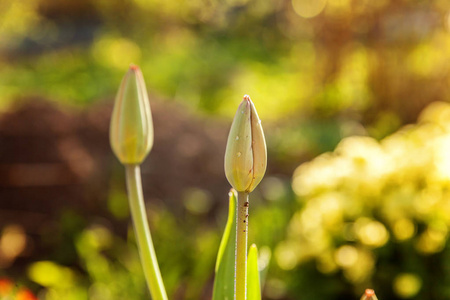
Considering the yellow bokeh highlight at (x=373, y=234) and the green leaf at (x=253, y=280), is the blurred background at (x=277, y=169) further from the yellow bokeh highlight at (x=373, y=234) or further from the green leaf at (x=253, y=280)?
the green leaf at (x=253, y=280)

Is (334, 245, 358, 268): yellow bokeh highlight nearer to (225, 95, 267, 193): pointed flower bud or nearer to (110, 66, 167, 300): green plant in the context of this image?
(110, 66, 167, 300): green plant

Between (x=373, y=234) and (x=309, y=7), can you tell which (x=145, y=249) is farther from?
(x=309, y=7)

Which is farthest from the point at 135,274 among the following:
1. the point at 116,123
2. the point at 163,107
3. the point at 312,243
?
the point at 163,107

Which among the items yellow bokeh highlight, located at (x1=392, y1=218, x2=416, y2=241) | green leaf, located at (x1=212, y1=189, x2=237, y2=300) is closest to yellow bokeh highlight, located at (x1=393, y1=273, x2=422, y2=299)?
yellow bokeh highlight, located at (x1=392, y1=218, x2=416, y2=241)

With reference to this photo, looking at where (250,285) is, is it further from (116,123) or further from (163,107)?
(163,107)

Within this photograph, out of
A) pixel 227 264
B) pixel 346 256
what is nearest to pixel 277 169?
pixel 346 256

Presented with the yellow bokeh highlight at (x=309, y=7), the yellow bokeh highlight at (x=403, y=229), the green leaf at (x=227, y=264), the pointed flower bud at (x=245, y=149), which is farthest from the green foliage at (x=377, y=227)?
the yellow bokeh highlight at (x=309, y=7)
